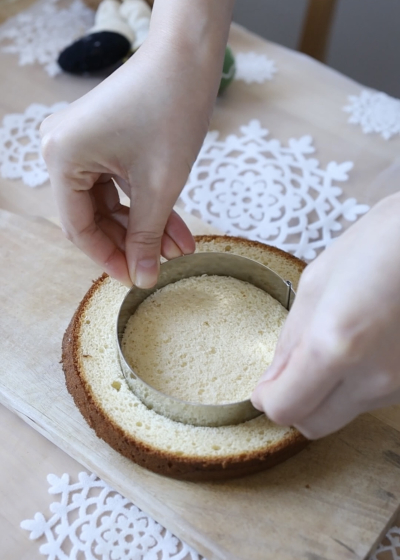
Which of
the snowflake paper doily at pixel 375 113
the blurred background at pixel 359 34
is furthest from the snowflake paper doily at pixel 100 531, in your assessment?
the blurred background at pixel 359 34

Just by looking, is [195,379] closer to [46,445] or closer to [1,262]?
[46,445]

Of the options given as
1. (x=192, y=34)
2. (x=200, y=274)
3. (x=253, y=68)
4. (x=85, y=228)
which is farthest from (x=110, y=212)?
Result: (x=253, y=68)

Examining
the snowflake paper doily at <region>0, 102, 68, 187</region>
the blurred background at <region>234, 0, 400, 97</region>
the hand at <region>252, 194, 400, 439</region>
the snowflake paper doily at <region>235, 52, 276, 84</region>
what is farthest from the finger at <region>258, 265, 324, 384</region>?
the blurred background at <region>234, 0, 400, 97</region>

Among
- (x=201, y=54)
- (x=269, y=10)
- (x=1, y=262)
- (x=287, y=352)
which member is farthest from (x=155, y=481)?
(x=269, y=10)

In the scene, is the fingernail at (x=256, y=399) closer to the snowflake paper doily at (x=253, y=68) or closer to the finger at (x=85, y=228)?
the finger at (x=85, y=228)

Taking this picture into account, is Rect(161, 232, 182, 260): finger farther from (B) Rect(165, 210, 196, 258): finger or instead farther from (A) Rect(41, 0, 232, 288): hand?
(A) Rect(41, 0, 232, 288): hand

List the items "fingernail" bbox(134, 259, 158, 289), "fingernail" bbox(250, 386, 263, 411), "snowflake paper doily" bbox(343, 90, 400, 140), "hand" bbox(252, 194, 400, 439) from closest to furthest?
"hand" bbox(252, 194, 400, 439) → "fingernail" bbox(250, 386, 263, 411) → "fingernail" bbox(134, 259, 158, 289) → "snowflake paper doily" bbox(343, 90, 400, 140)
